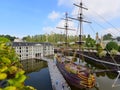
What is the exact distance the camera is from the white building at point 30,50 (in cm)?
8194

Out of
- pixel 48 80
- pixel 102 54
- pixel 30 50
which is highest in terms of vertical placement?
pixel 30 50

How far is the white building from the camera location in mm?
81938

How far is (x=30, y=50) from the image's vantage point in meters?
86.7

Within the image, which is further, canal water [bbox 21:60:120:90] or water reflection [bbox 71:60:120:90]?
canal water [bbox 21:60:120:90]

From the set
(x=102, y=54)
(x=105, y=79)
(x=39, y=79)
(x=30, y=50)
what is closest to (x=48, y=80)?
(x=39, y=79)

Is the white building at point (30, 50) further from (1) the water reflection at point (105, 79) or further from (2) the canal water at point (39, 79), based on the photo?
(1) the water reflection at point (105, 79)

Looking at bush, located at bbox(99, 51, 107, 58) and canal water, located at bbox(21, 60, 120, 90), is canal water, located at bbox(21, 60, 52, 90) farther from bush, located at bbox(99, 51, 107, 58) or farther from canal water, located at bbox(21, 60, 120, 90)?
bush, located at bbox(99, 51, 107, 58)

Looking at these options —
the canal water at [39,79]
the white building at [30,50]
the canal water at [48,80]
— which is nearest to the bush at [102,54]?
the canal water at [48,80]

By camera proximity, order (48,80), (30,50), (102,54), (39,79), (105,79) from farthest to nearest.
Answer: (30,50)
(102,54)
(105,79)
(39,79)
(48,80)

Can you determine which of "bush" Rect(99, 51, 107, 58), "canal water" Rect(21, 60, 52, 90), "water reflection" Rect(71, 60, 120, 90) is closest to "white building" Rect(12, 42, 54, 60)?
"canal water" Rect(21, 60, 52, 90)

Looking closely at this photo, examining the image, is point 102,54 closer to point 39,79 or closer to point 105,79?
point 105,79

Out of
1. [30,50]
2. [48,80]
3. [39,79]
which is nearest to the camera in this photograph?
[48,80]

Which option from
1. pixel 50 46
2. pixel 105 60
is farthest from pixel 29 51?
pixel 105 60

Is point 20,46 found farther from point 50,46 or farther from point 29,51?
point 50,46
